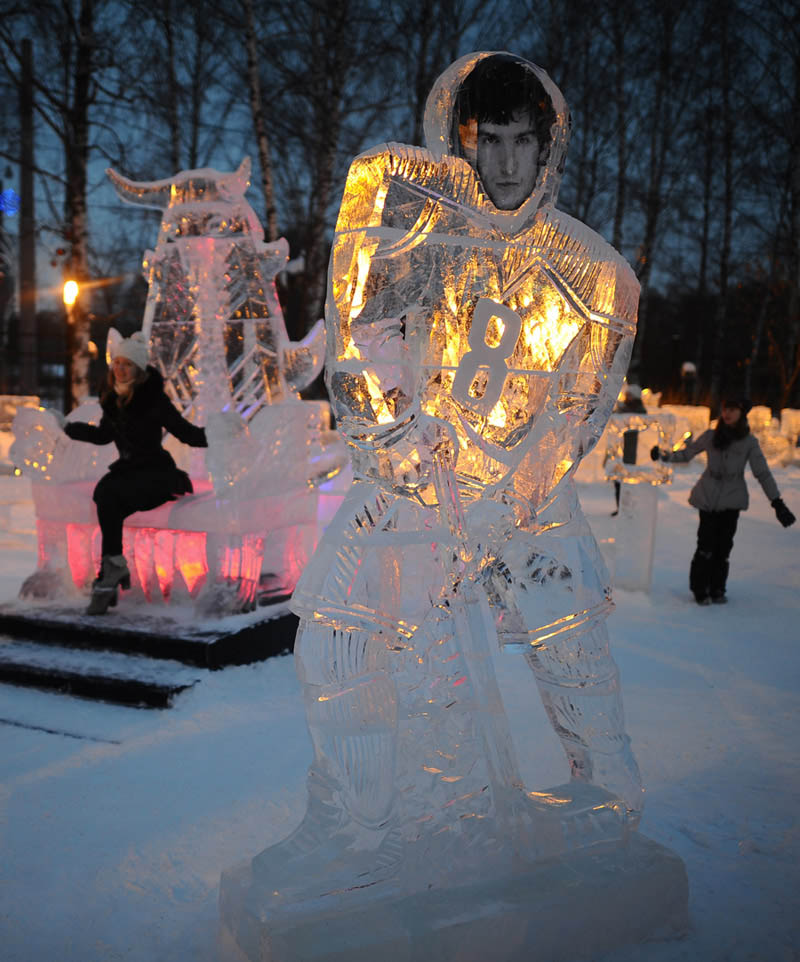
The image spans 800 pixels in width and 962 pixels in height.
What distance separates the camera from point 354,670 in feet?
6.08

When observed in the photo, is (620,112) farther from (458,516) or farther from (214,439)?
(458,516)

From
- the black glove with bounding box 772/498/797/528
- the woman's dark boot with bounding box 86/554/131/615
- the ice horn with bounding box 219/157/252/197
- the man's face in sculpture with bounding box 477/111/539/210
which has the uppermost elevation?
the ice horn with bounding box 219/157/252/197

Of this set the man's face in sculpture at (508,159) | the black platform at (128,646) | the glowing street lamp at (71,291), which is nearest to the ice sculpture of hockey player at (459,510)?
the man's face in sculpture at (508,159)

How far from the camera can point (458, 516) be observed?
190 centimetres

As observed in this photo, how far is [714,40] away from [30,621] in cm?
1562

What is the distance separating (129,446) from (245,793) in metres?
1.96

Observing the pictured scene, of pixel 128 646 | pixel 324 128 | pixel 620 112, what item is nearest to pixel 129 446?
pixel 128 646

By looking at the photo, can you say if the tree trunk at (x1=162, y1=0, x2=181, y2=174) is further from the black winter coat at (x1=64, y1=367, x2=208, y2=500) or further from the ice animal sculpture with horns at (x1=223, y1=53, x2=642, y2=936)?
the ice animal sculpture with horns at (x1=223, y1=53, x2=642, y2=936)

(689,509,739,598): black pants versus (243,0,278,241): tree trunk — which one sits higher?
(243,0,278,241): tree trunk

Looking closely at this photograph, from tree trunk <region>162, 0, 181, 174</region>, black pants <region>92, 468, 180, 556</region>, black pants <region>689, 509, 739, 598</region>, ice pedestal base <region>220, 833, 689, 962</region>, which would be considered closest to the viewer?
ice pedestal base <region>220, 833, 689, 962</region>

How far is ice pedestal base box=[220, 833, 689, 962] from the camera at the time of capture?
1.71 meters

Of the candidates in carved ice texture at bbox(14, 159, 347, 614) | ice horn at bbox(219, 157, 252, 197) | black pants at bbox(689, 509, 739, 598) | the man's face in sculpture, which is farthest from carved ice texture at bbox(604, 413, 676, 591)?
the man's face in sculpture

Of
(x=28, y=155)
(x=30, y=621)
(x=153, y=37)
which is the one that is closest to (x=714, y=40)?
(x=153, y=37)

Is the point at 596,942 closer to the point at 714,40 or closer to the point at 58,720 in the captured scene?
the point at 58,720
